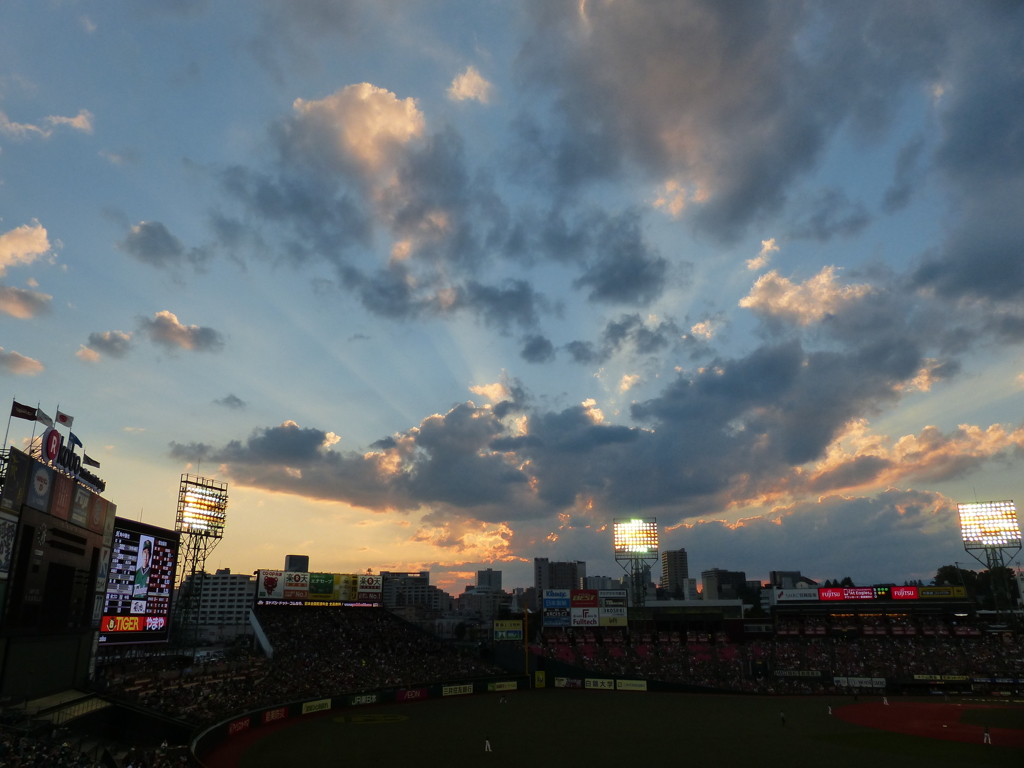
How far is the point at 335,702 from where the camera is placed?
54906 millimetres

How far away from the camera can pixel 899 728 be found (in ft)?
159

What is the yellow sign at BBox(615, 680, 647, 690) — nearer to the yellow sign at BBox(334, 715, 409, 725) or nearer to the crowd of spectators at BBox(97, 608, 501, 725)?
the crowd of spectators at BBox(97, 608, 501, 725)

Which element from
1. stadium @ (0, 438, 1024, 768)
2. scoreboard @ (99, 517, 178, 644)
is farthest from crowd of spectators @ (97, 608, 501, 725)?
scoreboard @ (99, 517, 178, 644)

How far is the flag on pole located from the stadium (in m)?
2.15

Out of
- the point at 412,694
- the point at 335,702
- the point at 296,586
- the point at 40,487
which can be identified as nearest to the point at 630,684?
the point at 412,694

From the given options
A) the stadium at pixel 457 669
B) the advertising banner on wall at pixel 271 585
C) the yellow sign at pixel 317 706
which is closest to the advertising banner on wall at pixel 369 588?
the stadium at pixel 457 669

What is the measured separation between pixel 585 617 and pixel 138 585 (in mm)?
55215

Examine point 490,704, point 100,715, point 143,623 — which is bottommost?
point 490,704

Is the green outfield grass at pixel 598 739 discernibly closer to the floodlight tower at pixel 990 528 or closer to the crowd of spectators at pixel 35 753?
the crowd of spectators at pixel 35 753

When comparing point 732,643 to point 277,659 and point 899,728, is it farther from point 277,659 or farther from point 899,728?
point 277,659

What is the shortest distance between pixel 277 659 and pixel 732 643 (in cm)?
5423

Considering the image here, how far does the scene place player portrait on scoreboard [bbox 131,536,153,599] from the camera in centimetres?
4806

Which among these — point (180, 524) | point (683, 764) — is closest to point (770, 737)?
point (683, 764)

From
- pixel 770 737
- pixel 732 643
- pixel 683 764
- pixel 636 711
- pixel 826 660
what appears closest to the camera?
pixel 683 764
